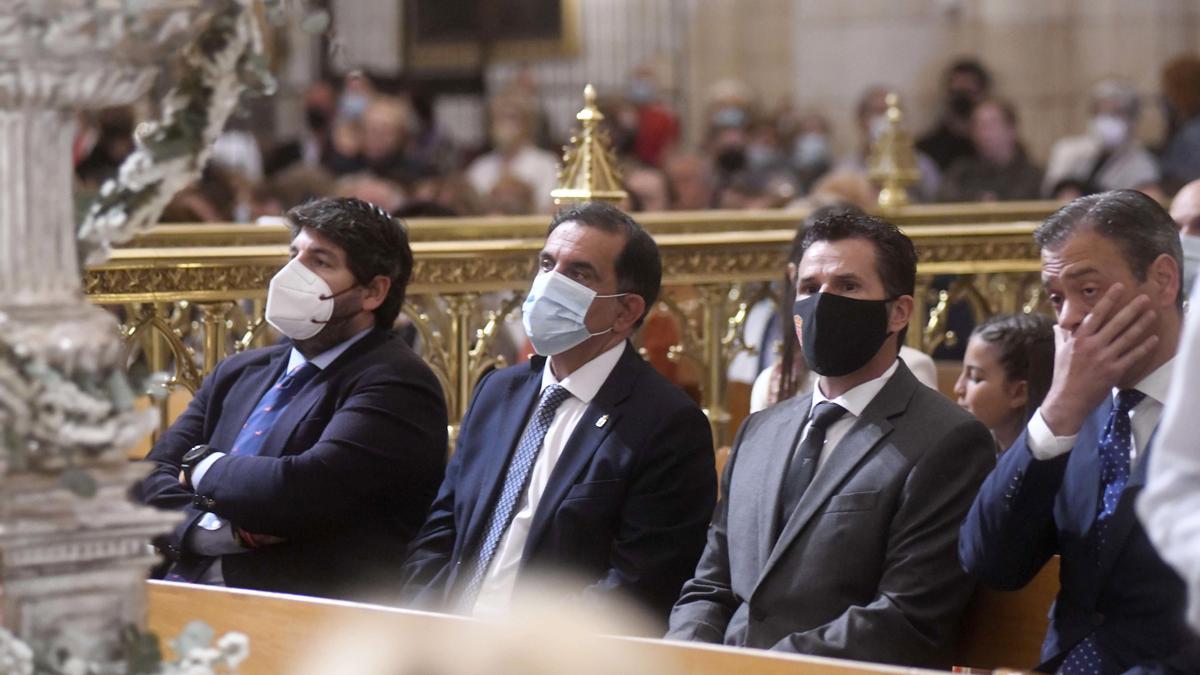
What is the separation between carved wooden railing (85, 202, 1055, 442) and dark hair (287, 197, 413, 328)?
77cm

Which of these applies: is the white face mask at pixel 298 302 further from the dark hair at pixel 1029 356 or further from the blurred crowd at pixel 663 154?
the blurred crowd at pixel 663 154

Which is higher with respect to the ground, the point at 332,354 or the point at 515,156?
the point at 332,354

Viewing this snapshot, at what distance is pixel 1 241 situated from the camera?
9.39 ft

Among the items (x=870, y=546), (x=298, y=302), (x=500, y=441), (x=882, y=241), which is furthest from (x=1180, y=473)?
(x=298, y=302)

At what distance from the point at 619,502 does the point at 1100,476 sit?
1255 millimetres

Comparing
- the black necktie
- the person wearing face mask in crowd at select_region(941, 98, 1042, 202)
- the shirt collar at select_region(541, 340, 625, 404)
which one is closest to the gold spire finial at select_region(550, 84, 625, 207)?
the shirt collar at select_region(541, 340, 625, 404)

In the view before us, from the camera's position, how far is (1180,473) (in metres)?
2.63

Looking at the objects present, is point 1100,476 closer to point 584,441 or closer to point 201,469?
point 584,441

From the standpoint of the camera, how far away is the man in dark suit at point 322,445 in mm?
4934

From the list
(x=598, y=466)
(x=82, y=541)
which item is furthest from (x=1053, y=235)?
(x=82, y=541)

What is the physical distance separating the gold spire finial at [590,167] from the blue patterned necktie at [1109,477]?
2.77m

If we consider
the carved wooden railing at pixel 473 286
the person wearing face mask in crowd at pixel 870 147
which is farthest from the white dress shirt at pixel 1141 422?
the person wearing face mask in crowd at pixel 870 147

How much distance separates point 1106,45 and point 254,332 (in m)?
9.98

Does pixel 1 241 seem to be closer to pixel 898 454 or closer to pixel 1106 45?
pixel 898 454
